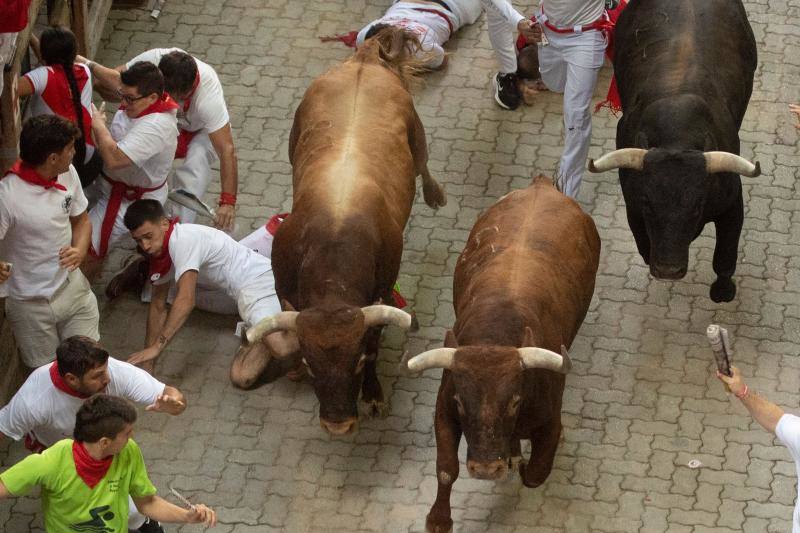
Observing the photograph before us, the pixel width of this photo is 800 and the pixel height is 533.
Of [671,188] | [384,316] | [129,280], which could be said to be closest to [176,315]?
[129,280]

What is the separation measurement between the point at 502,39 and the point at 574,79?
1.47 meters

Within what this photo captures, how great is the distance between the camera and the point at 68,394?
8312 millimetres

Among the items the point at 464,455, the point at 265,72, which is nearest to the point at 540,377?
the point at 464,455

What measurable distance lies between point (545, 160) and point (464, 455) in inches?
135

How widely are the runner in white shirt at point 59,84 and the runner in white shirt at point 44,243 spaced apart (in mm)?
819

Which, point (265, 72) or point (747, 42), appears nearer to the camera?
point (747, 42)

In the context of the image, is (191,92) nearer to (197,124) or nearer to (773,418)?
(197,124)

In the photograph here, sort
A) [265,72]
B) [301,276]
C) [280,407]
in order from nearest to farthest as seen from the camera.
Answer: [301,276], [280,407], [265,72]

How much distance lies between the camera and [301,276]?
9234 millimetres

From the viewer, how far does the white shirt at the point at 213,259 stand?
995cm

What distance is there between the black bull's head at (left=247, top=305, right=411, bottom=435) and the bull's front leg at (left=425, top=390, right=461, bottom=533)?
1.83 ft

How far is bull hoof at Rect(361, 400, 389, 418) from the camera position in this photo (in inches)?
388

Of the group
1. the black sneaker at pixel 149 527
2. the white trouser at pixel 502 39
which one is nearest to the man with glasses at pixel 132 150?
the black sneaker at pixel 149 527

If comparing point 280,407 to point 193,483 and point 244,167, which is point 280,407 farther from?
point 244,167
